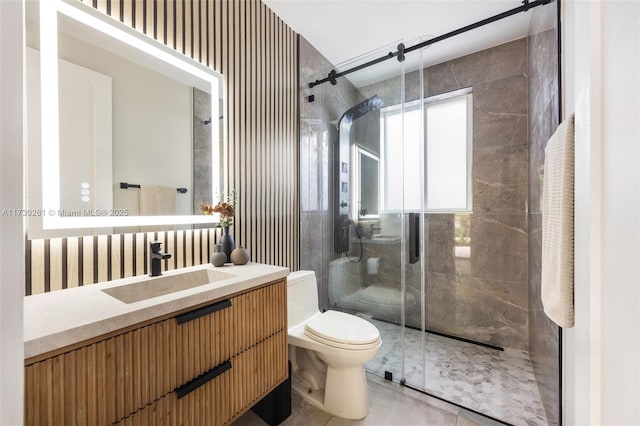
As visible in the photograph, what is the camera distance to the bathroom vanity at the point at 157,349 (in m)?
0.70

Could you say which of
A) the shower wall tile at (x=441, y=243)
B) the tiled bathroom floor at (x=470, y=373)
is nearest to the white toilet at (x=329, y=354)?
the tiled bathroom floor at (x=470, y=373)

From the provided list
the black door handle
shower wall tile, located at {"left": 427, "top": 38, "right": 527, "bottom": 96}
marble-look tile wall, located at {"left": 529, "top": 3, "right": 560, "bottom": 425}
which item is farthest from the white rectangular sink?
shower wall tile, located at {"left": 427, "top": 38, "right": 527, "bottom": 96}

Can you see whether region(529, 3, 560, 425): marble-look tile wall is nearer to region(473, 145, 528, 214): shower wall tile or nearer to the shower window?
region(473, 145, 528, 214): shower wall tile

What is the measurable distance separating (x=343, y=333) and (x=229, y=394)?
2.23 feet

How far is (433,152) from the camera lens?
8.54 ft

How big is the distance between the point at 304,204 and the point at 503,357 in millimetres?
2053

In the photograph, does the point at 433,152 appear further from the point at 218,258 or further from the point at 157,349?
the point at 157,349

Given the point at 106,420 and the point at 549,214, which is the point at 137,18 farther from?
the point at 549,214

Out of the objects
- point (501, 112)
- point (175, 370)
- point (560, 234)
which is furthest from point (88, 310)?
point (501, 112)

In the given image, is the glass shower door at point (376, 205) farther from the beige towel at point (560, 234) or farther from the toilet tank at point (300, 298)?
the beige towel at point (560, 234)

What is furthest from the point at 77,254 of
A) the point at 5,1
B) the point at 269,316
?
the point at 5,1

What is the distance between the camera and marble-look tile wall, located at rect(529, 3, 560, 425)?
4.53ft

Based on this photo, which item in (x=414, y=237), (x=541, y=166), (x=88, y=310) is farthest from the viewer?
(x=414, y=237)

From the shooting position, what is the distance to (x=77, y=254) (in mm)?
Result: 1103
